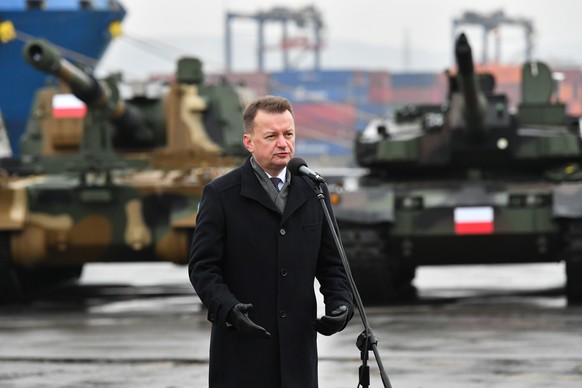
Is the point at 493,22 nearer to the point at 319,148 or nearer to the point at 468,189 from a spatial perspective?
the point at 319,148

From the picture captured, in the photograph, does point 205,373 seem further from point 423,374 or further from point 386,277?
point 386,277

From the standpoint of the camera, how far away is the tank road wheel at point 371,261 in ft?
55.7

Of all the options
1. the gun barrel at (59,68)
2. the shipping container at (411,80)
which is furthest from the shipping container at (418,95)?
the gun barrel at (59,68)

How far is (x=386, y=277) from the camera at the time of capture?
57.4 feet

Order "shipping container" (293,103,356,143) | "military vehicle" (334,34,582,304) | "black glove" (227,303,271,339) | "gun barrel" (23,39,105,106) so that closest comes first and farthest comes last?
"black glove" (227,303,271,339)
"military vehicle" (334,34,582,304)
"gun barrel" (23,39,105,106)
"shipping container" (293,103,356,143)

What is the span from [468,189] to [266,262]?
11.0m

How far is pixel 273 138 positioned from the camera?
21.4ft

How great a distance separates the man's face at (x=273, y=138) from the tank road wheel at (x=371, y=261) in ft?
34.2

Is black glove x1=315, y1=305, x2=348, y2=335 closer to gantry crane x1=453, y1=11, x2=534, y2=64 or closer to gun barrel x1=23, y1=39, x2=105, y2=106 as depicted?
gun barrel x1=23, y1=39, x2=105, y2=106

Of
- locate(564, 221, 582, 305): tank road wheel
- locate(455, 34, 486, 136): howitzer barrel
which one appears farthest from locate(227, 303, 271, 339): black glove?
locate(564, 221, 582, 305): tank road wheel

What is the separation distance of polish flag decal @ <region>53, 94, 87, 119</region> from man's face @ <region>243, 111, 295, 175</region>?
14614 mm

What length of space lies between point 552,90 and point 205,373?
8.88 meters

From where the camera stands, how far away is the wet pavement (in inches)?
442

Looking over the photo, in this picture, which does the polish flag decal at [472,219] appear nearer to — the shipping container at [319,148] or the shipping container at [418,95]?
the shipping container at [319,148]
